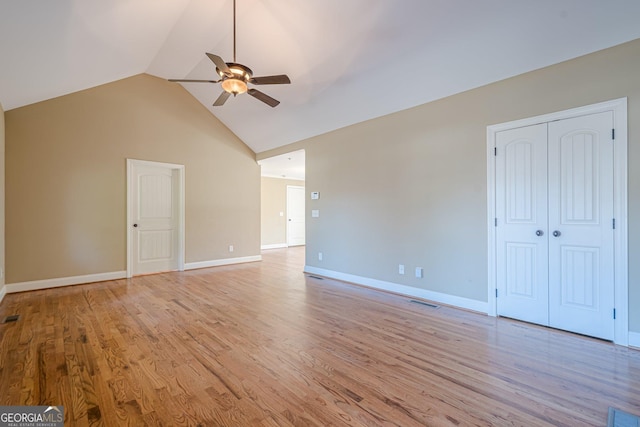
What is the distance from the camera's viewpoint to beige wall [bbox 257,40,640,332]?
256 cm

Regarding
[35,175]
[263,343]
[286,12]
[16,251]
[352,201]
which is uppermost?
[286,12]

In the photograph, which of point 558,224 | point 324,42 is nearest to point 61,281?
point 324,42

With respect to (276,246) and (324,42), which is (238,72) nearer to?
(324,42)

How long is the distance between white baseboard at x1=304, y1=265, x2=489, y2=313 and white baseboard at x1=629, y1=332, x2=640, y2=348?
113 cm

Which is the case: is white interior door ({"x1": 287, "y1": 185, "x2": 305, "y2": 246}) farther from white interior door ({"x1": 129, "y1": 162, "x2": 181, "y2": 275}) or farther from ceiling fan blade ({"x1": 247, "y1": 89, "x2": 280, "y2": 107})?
ceiling fan blade ({"x1": 247, "y1": 89, "x2": 280, "y2": 107})

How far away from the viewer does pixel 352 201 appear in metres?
4.78

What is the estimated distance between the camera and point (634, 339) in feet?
8.08

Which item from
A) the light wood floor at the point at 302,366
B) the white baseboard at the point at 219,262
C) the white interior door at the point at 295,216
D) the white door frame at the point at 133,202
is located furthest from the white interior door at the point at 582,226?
the white interior door at the point at 295,216

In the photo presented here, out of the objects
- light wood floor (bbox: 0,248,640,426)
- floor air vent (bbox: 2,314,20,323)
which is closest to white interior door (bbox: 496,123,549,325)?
light wood floor (bbox: 0,248,640,426)

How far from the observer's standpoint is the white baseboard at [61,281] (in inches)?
163

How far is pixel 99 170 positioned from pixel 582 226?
6.82 meters

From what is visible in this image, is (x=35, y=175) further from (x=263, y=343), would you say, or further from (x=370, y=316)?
(x=370, y=316)

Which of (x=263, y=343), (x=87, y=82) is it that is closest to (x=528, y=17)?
(x=263, y=343)

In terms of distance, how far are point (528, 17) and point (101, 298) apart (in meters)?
5.95
